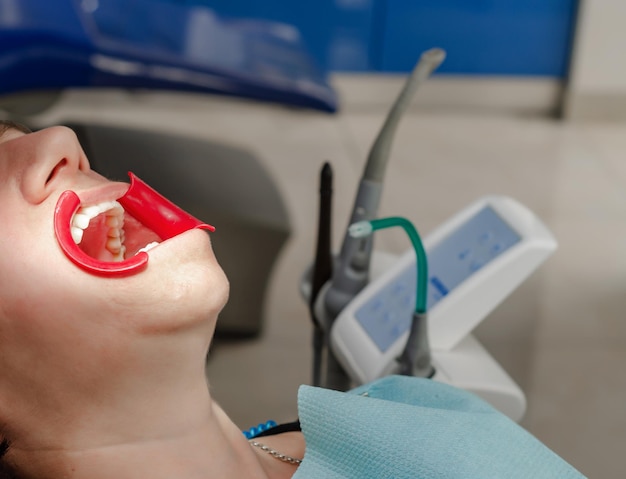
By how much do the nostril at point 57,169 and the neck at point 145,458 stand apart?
20 cm

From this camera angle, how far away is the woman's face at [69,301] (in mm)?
583

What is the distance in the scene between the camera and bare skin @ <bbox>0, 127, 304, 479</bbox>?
59cm

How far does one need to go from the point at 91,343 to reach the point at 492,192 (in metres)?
2.18

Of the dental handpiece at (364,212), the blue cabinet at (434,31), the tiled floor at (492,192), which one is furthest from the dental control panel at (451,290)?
the blue cabinet at (434,31)

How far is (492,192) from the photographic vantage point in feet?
8.70

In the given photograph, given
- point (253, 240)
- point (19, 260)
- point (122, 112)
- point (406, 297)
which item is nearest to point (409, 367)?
point (406, 297)

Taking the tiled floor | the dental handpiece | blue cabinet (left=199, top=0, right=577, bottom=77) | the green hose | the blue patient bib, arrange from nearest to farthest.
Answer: the blue patient bib → the green hose → the dental handpiece → the tiled floor → blue cabinet (left=199, top=0, right=577, bottom=77)

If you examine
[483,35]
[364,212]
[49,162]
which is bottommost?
[483,35]

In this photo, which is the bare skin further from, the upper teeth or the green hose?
the green hose

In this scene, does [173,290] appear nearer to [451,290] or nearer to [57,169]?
[57,169]

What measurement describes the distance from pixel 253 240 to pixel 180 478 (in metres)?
1.55

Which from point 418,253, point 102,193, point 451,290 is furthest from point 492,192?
point 102,193

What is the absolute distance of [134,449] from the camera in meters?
0.64

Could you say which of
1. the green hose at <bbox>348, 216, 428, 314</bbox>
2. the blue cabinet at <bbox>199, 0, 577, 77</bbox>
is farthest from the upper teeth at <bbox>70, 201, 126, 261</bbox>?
the blue cabinet at <bbox>199, 0, 577, 77</bbox>
